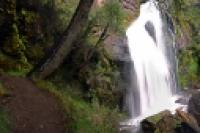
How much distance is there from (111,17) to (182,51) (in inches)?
455

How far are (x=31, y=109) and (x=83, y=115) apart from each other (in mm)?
1822

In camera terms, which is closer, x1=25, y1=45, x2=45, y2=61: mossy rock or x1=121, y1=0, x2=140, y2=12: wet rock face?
x1=25, y1=45, x2=45, y2=61: mossy rock

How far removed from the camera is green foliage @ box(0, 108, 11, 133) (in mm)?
11219

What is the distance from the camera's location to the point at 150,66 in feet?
71.4

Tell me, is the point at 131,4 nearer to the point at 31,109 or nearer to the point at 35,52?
the point at 35,52

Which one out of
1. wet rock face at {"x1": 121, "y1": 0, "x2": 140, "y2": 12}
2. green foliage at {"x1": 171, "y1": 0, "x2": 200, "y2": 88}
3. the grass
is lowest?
the grass

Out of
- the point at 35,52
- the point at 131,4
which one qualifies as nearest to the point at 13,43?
the point at 35,52

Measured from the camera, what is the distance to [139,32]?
22641mm

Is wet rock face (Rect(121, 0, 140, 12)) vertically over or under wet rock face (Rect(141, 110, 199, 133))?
over

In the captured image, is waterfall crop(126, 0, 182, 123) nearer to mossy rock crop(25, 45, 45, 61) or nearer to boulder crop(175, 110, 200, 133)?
boulder crop(175, 110, 200, 133)

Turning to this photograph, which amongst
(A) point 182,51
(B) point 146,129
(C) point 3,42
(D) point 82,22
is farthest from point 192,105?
(A) point 182,51

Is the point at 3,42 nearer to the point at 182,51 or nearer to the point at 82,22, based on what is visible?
the point at 82,22

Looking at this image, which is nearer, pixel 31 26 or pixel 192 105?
pixel 31 26

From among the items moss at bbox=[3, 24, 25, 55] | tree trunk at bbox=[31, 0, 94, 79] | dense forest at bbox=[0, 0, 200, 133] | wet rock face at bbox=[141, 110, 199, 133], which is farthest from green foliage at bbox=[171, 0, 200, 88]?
moss at bbox=[3, 24, 25, 55]
